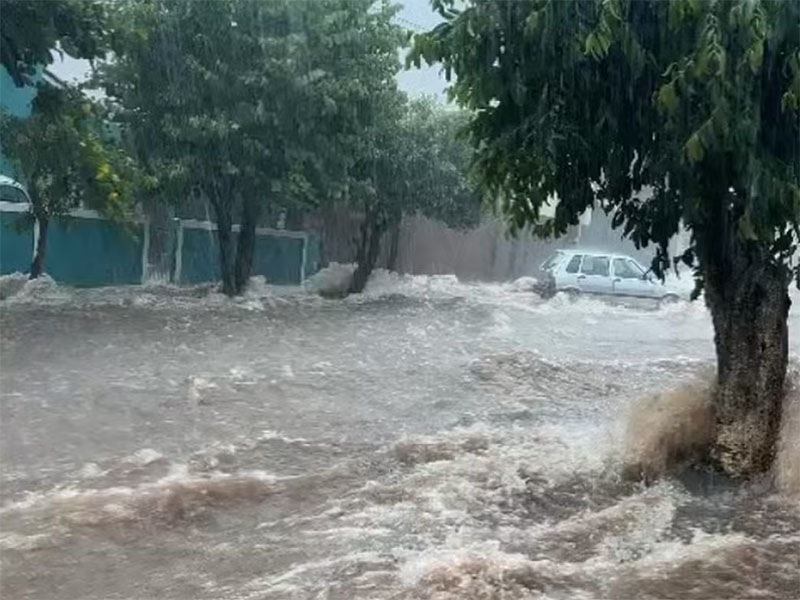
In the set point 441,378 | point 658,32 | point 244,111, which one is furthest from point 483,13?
point 244,111

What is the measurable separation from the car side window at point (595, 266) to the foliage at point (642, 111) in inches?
518

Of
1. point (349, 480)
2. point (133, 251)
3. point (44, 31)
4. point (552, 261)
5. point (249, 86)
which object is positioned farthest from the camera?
point (552, 261)

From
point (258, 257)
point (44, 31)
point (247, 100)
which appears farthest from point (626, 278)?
point (44, 31)

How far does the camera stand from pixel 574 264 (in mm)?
20516

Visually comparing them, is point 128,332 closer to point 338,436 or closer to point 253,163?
point 253,163

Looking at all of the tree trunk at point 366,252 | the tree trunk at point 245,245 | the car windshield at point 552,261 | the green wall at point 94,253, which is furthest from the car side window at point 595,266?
the green wall at point 94,253

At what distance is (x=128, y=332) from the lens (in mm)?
13773

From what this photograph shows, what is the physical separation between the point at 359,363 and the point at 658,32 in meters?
7.25

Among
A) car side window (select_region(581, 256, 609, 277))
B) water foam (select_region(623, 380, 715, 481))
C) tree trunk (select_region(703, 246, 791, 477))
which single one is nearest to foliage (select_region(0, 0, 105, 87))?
water foam (select_region(623, 380, 715, 481))

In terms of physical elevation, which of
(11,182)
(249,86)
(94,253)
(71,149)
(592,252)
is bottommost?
(94,253)

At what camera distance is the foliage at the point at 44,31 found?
1026cm

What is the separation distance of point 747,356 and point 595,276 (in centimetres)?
1376

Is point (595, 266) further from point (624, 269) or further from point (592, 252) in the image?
point (624, 269)

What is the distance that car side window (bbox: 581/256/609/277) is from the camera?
2003cm
